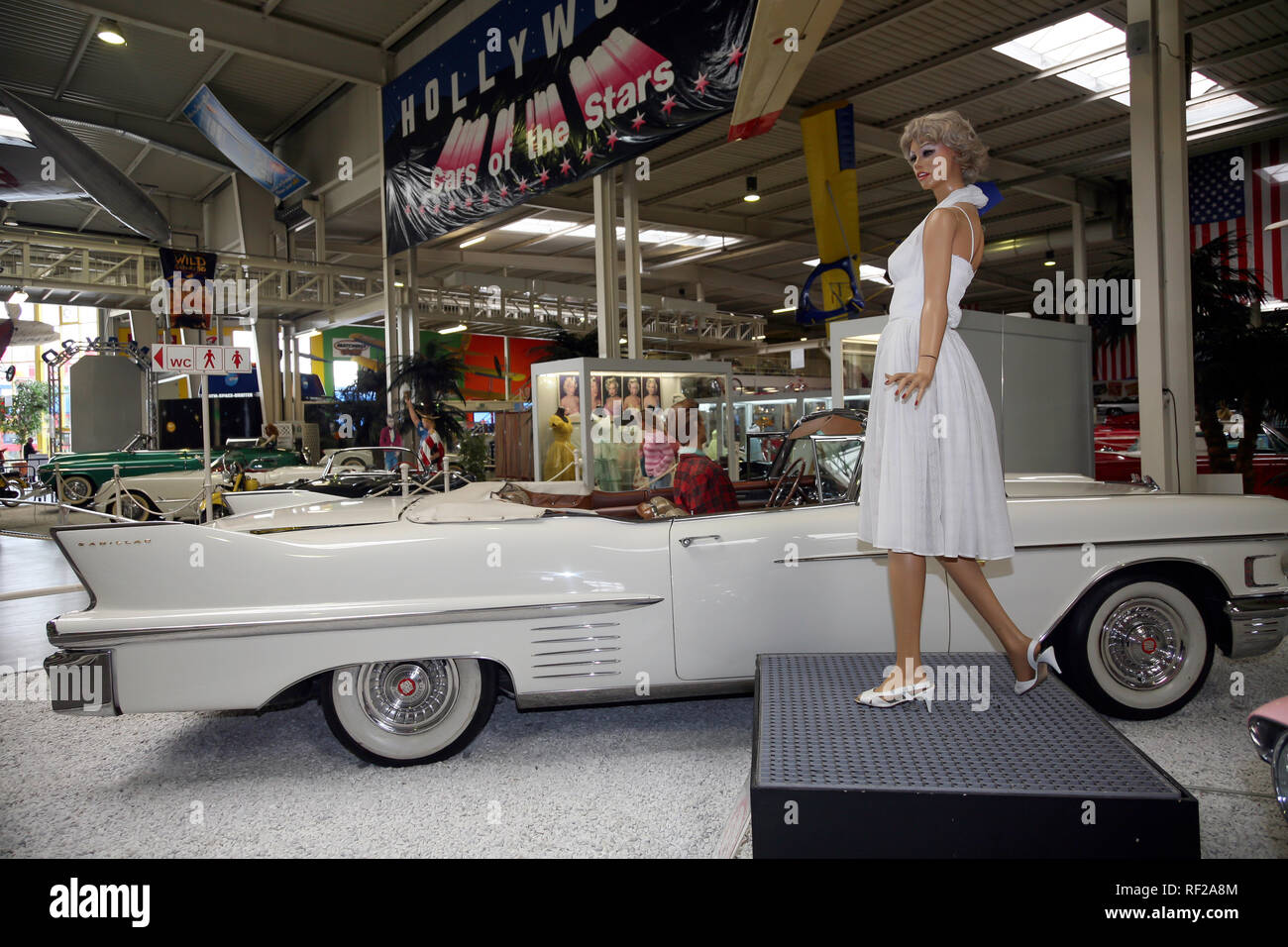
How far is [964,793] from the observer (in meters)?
1.78

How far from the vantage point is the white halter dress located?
2266mm

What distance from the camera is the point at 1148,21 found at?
539cm

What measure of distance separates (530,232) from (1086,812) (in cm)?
1799

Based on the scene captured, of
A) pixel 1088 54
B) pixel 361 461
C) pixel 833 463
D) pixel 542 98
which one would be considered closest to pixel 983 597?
pixel 833 463

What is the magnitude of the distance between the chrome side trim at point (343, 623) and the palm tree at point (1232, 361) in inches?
306

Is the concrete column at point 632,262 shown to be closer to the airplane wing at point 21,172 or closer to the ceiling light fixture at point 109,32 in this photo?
the airplane wing at point 21,172

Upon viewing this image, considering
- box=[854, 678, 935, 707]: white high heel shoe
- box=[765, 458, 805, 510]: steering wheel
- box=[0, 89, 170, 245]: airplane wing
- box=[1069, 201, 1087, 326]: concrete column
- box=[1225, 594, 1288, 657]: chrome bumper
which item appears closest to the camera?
box=[854, 678, 935, 707]: white high heel shoe

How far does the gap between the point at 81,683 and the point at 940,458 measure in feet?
8.64

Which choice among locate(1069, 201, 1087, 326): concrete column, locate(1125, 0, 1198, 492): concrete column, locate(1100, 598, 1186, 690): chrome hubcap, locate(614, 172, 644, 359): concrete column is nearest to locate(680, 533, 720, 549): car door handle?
locate(1100, 598, 1186, 690): chrome hubcap

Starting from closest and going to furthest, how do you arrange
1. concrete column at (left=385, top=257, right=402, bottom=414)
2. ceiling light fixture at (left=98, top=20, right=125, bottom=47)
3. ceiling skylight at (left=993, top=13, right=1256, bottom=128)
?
ceiling skylight at (left=993, top=13, right=1256, bottom=128)
ceiling light fixture at (left=98, top=20, right=125, bottom=47)
concrete column at (left=385, top=257, right=402, bottom=414)

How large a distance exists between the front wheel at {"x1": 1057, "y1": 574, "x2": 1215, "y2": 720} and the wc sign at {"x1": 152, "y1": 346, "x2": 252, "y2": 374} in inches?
219

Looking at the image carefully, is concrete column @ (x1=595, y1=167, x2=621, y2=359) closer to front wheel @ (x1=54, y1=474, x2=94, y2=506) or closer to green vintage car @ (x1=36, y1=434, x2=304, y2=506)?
green vintage car @ (x1=36, y1=434, x2=304, y2=506)

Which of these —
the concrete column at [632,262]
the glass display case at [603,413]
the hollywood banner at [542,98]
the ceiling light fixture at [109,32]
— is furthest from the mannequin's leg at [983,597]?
the ceiling light fixture at [109,32]
